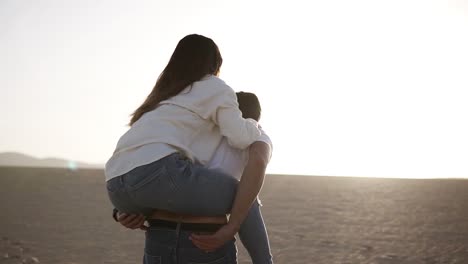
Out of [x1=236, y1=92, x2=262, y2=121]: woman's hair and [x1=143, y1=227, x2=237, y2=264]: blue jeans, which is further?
[x1=236, y1=92, x2=262, y2=121]: woman's hair

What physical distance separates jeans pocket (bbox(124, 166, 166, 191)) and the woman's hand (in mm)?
235

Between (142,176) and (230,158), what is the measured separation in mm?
302

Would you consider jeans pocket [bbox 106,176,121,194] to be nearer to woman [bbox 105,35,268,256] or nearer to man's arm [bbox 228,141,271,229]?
woman [bbox 105,35,268,256]

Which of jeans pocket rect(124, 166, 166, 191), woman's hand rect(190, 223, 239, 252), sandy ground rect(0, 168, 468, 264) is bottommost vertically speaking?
sandy ground rect(0, 168, 468, 264)

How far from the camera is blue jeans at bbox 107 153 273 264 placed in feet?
4.87

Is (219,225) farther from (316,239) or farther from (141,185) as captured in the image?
(316,239)

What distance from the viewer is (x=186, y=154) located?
5.16 feet

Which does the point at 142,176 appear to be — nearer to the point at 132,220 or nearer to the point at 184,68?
the point at 132,220

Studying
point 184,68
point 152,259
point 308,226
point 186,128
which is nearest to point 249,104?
point 184,68

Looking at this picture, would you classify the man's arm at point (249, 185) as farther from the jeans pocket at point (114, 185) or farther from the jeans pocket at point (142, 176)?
the jeans pocket at point (114, 185)

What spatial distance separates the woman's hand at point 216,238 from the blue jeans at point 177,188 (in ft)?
0.17

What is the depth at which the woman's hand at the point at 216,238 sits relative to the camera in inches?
60.9

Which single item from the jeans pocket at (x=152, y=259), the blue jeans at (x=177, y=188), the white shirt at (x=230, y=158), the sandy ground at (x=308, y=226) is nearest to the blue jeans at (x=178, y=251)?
the jeans pocket at (x=152, y=259)

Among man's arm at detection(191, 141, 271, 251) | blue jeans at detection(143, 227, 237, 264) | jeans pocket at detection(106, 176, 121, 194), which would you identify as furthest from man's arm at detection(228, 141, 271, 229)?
jeans pocket at detection(106, 176, 121, 194)
